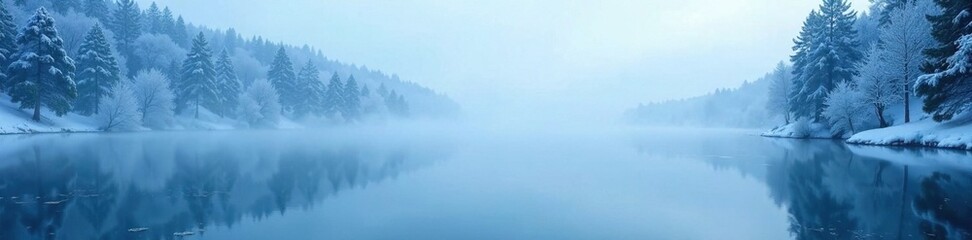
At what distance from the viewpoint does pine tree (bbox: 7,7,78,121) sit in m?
43.7

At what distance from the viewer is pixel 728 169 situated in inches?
850

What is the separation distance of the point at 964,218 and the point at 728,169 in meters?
11.4

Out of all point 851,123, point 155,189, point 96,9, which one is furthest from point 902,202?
point 96,9

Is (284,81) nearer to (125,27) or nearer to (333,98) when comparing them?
(333,98)

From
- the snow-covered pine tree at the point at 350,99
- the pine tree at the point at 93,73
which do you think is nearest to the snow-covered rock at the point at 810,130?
the pine tree at the point at 93,73

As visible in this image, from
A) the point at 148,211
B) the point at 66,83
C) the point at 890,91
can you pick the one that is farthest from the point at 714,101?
the point at 148,211

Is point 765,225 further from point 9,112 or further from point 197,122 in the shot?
point 197,122

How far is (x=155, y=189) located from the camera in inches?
545

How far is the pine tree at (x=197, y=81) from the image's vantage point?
68.8m

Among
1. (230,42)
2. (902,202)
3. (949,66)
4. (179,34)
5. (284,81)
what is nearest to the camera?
(902,202)

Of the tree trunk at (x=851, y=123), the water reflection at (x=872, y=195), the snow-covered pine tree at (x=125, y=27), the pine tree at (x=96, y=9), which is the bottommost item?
the water reflection at (x=872, y=195)

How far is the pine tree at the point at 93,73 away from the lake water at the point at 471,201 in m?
41.3

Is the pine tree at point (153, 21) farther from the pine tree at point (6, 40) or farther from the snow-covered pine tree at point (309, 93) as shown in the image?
the pine tree at point (6, 40)

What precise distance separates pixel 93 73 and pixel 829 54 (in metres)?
77.9
